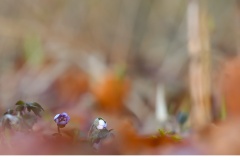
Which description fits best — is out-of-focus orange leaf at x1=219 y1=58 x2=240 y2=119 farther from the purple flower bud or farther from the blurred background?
the purple flower bud

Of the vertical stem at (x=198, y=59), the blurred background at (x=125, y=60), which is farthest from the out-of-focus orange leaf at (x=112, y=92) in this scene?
the vertical stem at (x=198, y=59)

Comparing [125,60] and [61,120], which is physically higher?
[125,60]

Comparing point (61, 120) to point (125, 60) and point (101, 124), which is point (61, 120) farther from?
point (125, 60)

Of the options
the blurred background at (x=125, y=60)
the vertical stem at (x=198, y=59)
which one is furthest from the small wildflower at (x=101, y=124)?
the vertical stem at (x=198, y=59)

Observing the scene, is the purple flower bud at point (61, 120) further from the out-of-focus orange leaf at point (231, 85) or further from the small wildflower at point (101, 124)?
the out-of-focus orange leaf at point (231, 85)

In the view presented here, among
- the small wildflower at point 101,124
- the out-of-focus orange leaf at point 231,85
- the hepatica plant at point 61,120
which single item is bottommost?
the small wildflower at point 101,124

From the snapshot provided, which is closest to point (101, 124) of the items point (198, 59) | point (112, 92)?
point (112, 92)

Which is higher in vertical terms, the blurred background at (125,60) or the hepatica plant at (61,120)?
the blurred background at (125,60)

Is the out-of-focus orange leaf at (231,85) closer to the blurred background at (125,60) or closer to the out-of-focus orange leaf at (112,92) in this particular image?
the blurred background at (125,60)
